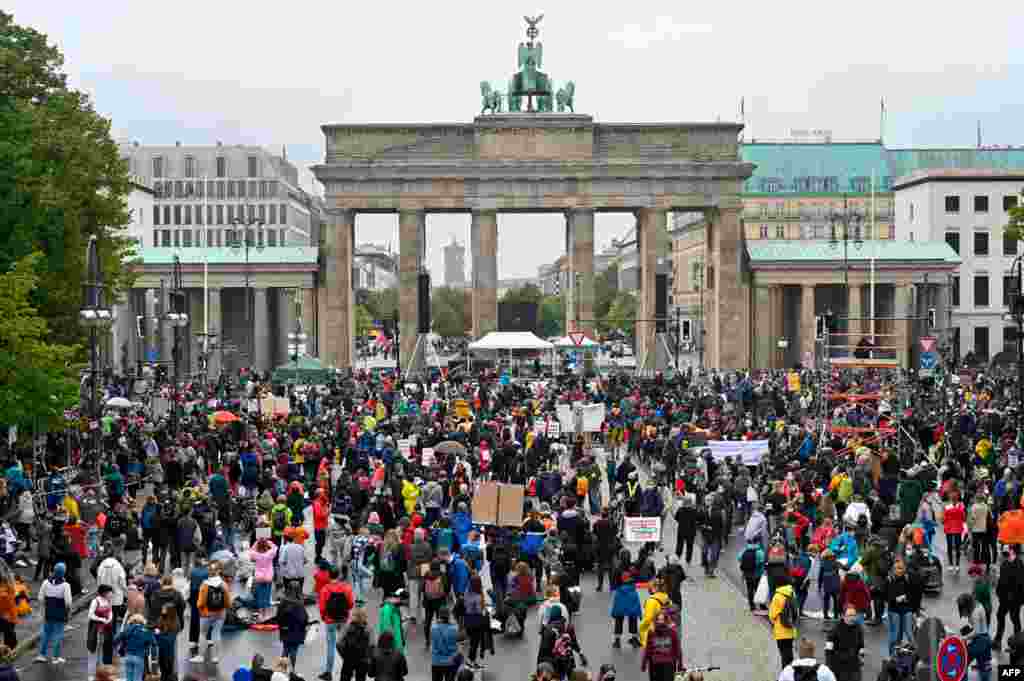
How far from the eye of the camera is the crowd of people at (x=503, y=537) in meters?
19.8

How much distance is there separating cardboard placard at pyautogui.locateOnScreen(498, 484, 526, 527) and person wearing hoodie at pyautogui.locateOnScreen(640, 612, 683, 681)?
7907 millimetres

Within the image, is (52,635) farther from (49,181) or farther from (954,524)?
(49,181)

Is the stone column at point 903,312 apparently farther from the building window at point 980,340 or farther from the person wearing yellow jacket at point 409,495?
the person wearing yellow jacket at point 409,495

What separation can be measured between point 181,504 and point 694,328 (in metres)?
113

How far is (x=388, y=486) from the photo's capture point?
3192 cm

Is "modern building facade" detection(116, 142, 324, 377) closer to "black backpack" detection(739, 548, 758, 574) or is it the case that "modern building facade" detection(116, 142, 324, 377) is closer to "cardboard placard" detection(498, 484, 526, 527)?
"cardboard placard" detection(498, 484, 526, 527)

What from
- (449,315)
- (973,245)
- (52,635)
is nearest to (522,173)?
(973,245)

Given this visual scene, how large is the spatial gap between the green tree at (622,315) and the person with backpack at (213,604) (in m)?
142

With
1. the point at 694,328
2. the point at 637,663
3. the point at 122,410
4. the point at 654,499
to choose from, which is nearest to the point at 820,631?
the point at 637,663

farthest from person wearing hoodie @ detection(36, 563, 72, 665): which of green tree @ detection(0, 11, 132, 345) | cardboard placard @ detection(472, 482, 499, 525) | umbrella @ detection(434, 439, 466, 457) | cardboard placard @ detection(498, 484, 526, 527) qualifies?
green tree @ detection(0, 11, 132, 345)

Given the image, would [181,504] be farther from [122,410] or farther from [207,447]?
[122,410]

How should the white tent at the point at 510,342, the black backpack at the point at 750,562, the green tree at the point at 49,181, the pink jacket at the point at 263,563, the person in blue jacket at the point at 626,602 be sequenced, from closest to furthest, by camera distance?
the person in blue jacket at the point at 626,602 → the pink jacket at the point at 263,563 → the black backpack at the point at 750,562 → the green tree at the point at 49,181 → the white tent at the point at 510,342

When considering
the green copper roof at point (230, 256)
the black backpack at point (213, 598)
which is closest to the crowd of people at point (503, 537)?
the black backpack at point (213, 598)

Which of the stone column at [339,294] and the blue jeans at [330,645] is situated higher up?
the stone column at [339,294]
